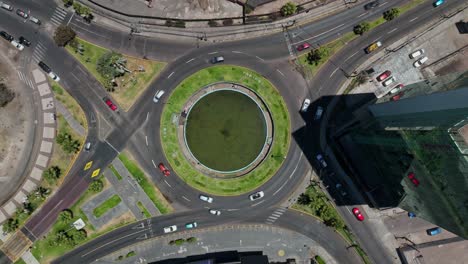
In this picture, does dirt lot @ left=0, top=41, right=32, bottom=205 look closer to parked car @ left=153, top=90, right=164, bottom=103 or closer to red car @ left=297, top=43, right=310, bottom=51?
parked car @ left=153, top=90, right=164, bottom=103

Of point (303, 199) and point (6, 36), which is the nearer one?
point (303, 199)

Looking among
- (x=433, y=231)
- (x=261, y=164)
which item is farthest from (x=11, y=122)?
(x=433, y=231)

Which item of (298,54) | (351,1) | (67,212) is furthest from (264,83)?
(67,212)

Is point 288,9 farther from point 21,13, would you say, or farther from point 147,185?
point 21,13

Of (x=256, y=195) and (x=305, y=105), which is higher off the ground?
(x=305, y=105)

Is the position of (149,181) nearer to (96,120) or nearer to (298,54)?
(96,120)

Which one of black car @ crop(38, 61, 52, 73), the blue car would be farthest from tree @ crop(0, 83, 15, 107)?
the blue car
